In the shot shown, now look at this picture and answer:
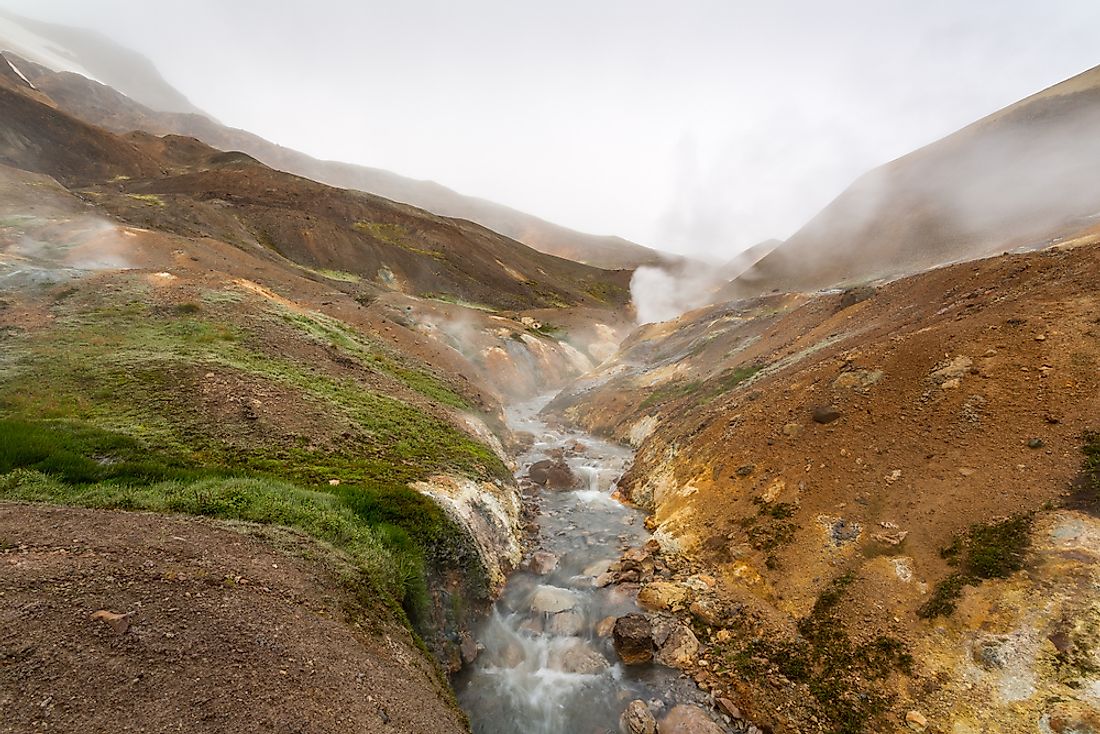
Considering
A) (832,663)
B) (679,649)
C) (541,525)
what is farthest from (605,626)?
(541,525)

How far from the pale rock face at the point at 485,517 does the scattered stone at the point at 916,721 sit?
36.1 feet

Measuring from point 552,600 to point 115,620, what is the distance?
11.6 metres

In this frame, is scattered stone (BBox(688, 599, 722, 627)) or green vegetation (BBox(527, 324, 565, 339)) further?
green vegetation (BBox(527, 324, 565, 339))

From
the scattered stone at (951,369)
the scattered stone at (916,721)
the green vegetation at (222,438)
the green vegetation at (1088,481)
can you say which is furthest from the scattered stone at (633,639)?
the scattered stone at (951,369)

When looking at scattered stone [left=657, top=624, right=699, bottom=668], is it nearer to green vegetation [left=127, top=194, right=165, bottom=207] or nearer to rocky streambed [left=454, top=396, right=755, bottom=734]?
rocky streambed [left=454, top=396, right=755, bottom=734]

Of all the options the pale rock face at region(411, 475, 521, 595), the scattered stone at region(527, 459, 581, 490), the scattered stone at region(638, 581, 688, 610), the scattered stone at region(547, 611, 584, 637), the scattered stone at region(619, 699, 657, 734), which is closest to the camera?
the scattered stone at region(619, 699, 657, 734)

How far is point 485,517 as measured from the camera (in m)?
18.2

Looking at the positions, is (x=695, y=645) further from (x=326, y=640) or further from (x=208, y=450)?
(x=208, y=450)

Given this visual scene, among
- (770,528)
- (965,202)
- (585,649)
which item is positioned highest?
(965,202)

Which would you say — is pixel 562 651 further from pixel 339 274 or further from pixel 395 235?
pixel 395 235

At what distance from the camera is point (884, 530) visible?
544 inches

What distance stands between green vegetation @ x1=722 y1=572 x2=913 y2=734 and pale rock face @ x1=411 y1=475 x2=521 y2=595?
774 centimetres

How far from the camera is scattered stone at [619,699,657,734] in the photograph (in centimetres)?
1156

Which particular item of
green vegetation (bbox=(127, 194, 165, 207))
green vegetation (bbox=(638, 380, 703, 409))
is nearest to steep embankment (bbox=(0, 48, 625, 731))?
green vegetation (bbox=(127, 194, 165, 207))
